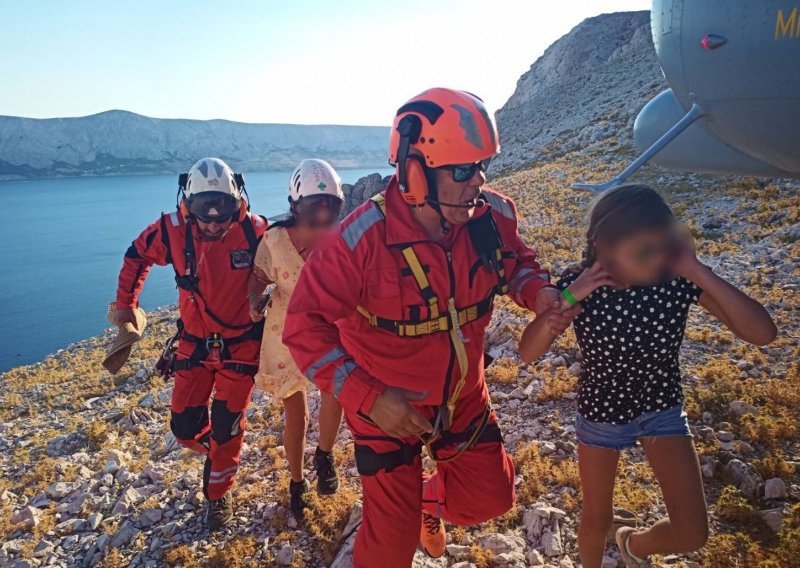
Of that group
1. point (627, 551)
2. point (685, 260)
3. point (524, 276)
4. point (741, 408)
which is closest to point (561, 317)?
point (524, 276)

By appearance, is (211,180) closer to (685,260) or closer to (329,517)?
(329,517)

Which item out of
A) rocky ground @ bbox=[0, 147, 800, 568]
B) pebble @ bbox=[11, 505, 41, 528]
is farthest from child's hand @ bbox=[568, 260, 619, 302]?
pebble @ bbox=[11, 505, 41, 528]

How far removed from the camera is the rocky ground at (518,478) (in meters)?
3.68

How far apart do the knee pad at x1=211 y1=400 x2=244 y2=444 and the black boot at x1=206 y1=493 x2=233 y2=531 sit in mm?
677

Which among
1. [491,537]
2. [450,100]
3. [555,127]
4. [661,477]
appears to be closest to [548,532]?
[491,537]

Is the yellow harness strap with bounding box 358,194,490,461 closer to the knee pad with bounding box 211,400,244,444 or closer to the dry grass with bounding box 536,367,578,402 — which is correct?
the knee pad with bounding box 211,400,244,444

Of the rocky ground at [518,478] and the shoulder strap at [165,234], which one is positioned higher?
the shoulder strap at [165,234]

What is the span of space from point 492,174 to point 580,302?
37.5m

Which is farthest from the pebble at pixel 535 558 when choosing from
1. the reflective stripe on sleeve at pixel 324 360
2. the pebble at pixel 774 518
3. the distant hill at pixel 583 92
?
the distant hill at pixel 583 92

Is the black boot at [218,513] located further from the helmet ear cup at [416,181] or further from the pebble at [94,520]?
the helmet ear cup at [416,181]

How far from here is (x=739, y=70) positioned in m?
4.24

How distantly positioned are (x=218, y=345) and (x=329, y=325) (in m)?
2.18

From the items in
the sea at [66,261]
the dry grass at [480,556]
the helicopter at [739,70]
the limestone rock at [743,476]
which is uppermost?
the helicopter at [739,70]

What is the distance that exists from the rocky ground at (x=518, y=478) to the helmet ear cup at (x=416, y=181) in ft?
8.75
